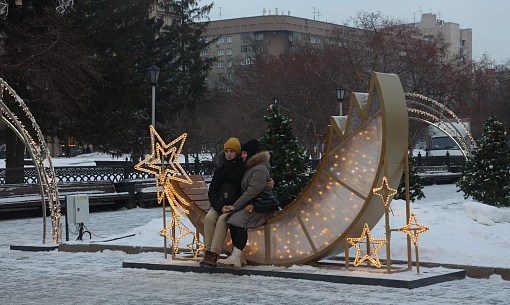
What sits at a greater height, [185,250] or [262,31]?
[262,31]

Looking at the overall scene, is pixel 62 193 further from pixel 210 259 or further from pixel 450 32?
pixel 450 32

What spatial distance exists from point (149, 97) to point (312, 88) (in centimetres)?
1392

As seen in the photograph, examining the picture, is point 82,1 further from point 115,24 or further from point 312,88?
point 312,88

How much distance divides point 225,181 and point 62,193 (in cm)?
1515

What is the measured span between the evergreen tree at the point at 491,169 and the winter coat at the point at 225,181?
11.8m

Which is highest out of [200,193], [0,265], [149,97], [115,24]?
[115,24]

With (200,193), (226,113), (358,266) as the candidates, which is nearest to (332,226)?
(358,266)

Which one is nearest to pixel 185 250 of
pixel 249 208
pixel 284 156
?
pixel 249 208

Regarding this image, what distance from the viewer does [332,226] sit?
400 inches

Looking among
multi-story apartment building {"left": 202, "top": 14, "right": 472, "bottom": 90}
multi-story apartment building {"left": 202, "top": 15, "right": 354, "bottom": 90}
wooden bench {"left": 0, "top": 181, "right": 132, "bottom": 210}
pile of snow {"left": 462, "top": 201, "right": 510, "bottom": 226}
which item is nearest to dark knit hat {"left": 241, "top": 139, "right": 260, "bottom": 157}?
pile of snow {"left": 462, "top": 201, "right": 510, "bottom": 226}

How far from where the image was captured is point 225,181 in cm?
1098

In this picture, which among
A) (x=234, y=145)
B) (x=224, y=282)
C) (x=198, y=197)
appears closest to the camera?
(x=224, y=282)

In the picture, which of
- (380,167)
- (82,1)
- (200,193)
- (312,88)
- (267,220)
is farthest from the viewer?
(312,88)

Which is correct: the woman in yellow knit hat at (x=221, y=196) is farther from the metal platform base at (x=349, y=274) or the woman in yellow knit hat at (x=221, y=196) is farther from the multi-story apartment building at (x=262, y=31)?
the multi-story apartment building at (x=262, y=31)
